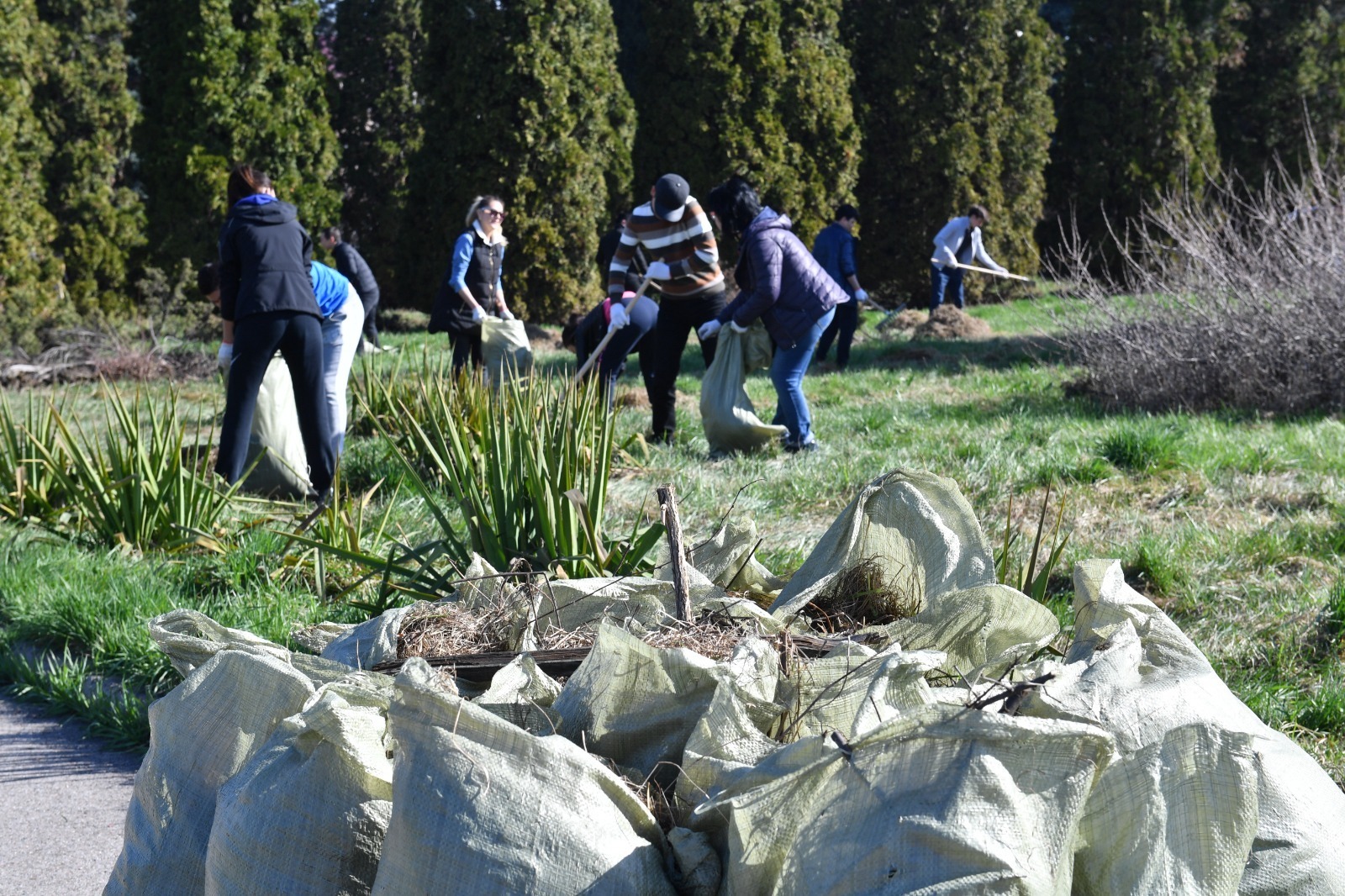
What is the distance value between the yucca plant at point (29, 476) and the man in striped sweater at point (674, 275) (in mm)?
3311

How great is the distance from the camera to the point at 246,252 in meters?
5.68

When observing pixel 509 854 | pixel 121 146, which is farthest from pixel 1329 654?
pixel 121 146

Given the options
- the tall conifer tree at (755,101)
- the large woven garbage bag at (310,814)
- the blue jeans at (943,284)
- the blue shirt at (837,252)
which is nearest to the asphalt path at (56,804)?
the large woven garbage bag at (310,814)

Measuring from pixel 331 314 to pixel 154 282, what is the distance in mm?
8638

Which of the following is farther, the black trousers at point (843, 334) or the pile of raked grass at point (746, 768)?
the black trousers at point (843, 334)

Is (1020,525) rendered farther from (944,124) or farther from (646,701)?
(944,124)

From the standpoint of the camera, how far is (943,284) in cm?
1569

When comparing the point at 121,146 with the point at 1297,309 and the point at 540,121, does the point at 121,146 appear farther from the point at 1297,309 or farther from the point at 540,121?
the point at 1297,309

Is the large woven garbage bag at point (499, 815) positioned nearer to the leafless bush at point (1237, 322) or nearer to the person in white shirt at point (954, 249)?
the leafless bush at point (1237, 322)

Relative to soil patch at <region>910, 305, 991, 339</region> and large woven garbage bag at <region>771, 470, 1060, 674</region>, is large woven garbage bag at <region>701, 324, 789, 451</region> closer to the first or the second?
large woven garbage bag at <region>771, 470, 1060, 674</region>

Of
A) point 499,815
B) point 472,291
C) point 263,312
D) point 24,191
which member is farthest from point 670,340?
point 24,191

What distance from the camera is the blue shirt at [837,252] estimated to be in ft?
38.9

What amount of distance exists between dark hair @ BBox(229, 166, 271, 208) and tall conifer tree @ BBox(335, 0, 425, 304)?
38.7ft

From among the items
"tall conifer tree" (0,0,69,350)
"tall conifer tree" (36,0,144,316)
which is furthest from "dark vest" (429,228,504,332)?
"tall conifer tree" (36,0,144,316)
